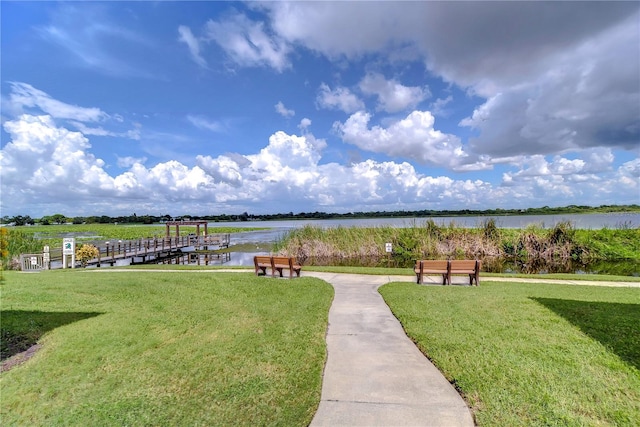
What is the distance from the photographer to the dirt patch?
15.7 feet

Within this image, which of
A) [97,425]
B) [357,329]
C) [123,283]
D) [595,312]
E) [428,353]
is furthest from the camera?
[123,283]

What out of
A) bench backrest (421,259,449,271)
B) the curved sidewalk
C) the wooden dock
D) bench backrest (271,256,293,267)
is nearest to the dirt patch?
the curved sidewalk

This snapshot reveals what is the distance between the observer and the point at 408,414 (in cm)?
342

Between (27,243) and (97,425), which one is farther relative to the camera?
(27,243)

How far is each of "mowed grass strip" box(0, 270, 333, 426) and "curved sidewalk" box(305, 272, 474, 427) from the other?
0.22 metres

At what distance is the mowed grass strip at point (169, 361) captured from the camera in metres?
3.58

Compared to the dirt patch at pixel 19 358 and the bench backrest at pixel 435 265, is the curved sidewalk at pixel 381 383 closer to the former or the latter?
the bench backrest at pixel 435 265

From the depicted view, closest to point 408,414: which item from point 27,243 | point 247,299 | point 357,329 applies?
point 357,329

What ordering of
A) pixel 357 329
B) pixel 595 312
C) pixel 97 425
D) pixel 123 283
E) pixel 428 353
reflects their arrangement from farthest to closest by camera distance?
pixel 123 283
pixel 595 312
pixel 357 329
pixel 428 353
pixel 97 425

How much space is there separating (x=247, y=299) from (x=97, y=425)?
5.25 metres

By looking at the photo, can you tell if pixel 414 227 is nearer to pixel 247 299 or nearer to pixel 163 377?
pixel 247 299

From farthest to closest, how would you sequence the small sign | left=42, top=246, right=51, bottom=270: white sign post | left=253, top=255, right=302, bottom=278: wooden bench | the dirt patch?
1. the small sign
2. left=42, top=246, right=51, bottom=270: white sign post
3. left=253, top=255, right=302, bottom=278: wooden bench
4. the dirt patch

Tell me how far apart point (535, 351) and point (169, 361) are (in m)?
5.29

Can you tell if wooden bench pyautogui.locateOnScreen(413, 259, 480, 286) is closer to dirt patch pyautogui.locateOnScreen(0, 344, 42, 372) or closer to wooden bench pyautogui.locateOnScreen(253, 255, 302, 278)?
wooden bench pyautogui.locateOnScreen(253, 255, 302, 278)
